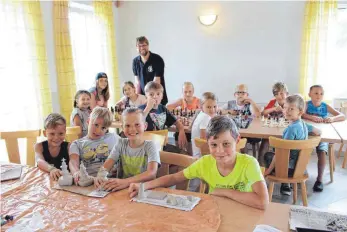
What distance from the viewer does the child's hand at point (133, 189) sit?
1.45 metres

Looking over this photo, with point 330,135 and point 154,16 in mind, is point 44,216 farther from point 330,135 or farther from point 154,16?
point 154,16

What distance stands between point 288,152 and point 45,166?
5.73ft

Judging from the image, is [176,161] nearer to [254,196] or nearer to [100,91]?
[254,196]

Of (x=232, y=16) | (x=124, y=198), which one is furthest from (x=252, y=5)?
(x=124, y=198)

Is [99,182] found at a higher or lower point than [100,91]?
lower

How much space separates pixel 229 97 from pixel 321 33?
160 cm

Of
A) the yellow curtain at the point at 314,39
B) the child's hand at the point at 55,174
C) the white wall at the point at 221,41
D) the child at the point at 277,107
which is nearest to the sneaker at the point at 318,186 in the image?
the child at the point at 277,107

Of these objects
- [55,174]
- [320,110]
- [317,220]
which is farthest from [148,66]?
[317,220]

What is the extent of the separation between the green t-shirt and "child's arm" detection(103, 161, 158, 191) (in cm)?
23

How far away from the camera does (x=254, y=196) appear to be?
4.48ft

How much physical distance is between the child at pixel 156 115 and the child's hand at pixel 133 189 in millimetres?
1562

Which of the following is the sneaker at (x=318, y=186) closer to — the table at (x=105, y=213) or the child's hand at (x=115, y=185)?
the table at (x=105, y=213)

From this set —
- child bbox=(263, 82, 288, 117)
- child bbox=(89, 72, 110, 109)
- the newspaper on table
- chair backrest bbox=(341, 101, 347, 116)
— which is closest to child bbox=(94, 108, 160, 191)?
the newspaper on table

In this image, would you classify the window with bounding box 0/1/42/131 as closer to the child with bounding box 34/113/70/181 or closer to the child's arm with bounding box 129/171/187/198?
the child with bounding box 34/113/70/181
